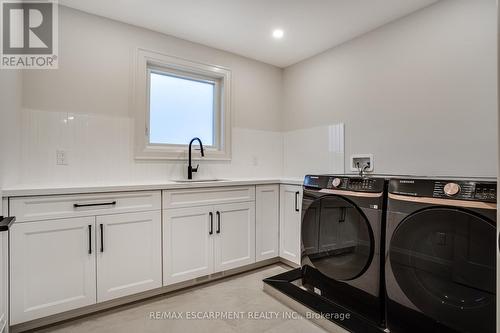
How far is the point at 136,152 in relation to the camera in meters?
2.42

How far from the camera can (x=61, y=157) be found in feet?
6.90

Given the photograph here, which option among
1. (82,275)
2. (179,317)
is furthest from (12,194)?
(179,317)

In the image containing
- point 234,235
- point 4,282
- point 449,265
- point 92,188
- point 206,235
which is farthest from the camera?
point 234,235

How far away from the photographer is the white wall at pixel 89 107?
80.3 inches

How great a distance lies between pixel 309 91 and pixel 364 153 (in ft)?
3.30

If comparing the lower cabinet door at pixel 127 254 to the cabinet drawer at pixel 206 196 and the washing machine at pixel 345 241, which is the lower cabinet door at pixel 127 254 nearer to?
the cabinet drawer at pixel 206 196

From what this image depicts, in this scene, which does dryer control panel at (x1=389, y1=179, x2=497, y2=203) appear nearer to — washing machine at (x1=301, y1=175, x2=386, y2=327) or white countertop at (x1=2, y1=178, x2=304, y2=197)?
washing machine at (x1=301, y1=175, x2=386, y2=327)

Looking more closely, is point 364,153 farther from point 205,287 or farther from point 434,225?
point 205,287

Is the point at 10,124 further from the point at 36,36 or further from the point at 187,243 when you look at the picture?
the point at 187,243

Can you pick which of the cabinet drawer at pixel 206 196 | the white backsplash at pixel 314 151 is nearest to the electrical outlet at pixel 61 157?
the cabinet drawer at pixel 206 196

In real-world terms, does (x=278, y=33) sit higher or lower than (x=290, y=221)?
higher

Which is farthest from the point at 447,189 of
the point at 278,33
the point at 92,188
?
the point at 92,188

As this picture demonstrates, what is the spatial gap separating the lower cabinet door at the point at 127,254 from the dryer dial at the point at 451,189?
1868 mm

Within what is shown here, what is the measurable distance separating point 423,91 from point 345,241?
52.9 inches
